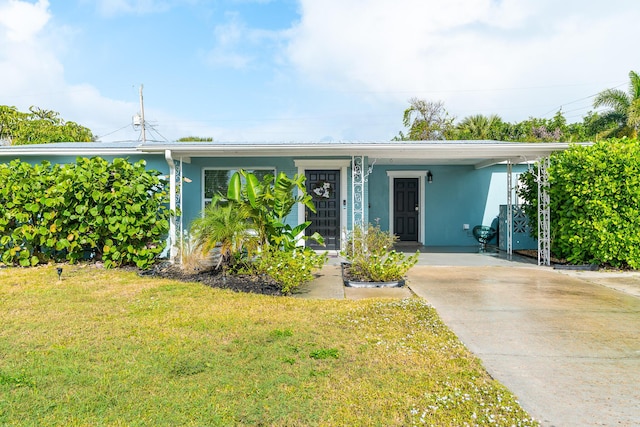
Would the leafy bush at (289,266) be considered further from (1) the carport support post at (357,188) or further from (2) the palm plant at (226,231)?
(1) the carport support post at (357,188)

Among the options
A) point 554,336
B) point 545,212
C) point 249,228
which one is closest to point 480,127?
point 545,212

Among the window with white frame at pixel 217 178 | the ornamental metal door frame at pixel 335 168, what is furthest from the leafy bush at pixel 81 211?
the ornamental metal door frame at pixel 335 168

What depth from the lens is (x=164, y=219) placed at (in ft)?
30.2

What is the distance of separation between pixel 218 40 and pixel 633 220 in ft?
43.0

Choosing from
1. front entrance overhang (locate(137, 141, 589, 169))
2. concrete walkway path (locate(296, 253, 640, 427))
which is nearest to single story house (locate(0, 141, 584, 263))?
front entrance overhang (locate(137, 141, 589, 169))

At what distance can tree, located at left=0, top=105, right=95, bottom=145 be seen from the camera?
28562mm

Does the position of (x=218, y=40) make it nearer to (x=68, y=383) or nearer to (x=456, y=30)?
(x=456, y=30)

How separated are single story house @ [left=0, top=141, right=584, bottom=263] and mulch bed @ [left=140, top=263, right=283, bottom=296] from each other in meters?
0.94

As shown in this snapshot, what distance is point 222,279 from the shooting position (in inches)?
293

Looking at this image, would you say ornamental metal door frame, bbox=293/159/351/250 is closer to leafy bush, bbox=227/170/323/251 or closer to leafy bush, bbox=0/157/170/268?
leafy bush, bbox=227/170/323/251

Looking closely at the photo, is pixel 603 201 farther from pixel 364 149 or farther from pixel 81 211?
pixel 81 211

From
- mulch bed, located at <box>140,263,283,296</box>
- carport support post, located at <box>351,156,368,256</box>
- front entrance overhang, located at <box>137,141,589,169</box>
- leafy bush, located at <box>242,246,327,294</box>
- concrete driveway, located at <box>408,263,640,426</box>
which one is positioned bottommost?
concrete driveway, located at <box>408,263,640,426</box>

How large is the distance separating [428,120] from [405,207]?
19.8 metres

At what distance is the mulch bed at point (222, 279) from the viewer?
6848 mm
